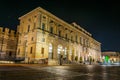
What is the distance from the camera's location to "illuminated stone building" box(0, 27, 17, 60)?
3812cm

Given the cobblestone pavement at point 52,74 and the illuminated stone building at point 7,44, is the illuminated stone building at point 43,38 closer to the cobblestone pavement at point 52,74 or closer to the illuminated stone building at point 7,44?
the illuminated stone building at point 7,44

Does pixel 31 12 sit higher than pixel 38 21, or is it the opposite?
pixel 31 12

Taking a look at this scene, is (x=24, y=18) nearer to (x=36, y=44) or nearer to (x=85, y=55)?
(x=36, y=44)

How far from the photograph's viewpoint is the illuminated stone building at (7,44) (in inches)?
1501

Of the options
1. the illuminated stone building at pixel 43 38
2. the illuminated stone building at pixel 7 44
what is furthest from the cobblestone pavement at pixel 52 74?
the illuminated stone building at pixel 7 44

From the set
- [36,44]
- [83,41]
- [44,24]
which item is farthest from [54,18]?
[83,41]

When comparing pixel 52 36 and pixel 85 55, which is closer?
pixel 52 36

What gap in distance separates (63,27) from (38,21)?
44.3 feet

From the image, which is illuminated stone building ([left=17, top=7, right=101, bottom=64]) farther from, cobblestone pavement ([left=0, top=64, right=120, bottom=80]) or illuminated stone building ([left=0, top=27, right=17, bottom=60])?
cobblestone pavement ([left=0, top=64, right=120, bottom=80])

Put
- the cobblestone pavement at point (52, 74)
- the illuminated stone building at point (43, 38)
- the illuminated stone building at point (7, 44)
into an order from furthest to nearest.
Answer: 1. the illuminated stone building at point (7, 44)
2. the illuminated stone building at point (43, 38)
3. the cobblestone pavement at point (52, 74)

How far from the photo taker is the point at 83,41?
208 ft

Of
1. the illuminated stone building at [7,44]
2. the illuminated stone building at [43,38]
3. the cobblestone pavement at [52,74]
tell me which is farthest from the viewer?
the illuminated stone building at [7,44]

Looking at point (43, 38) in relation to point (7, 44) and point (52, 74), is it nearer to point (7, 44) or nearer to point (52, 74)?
point (7, 44)

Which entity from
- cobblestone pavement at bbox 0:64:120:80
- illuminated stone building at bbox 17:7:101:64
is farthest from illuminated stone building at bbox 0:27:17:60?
cobblestone pavement at bbox 0:64:120:80
